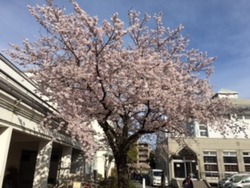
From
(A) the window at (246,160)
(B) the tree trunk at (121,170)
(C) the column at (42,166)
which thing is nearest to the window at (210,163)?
(A) the window at (246,160)

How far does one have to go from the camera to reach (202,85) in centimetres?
1067

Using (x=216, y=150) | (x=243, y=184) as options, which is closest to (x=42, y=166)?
(x=243, y=184)

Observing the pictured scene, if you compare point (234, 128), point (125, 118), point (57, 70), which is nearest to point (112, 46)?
point (57, 70)

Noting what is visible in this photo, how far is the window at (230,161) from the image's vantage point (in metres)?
24.7

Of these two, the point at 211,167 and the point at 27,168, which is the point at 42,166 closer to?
the point at 27,168

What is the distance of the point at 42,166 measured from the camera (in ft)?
30.7

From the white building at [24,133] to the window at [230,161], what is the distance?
17503 mm

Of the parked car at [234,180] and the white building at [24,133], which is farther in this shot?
the parked car at [234,180]

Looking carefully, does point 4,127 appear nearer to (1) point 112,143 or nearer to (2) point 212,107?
(1) point 112,143

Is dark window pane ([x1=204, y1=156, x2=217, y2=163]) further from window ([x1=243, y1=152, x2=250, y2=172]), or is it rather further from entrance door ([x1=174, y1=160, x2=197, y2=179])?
window ([x1=243, y1=152, x2=250, y2=172])

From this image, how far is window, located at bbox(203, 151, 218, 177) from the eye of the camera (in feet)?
80.7

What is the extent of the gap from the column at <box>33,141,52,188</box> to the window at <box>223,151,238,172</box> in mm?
21177

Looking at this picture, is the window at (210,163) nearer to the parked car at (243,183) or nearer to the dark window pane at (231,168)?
the dark window pane at (231,168)

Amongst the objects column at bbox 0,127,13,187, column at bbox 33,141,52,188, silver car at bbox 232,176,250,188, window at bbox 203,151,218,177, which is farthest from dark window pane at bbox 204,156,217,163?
column at bbox 0,127,13,187
